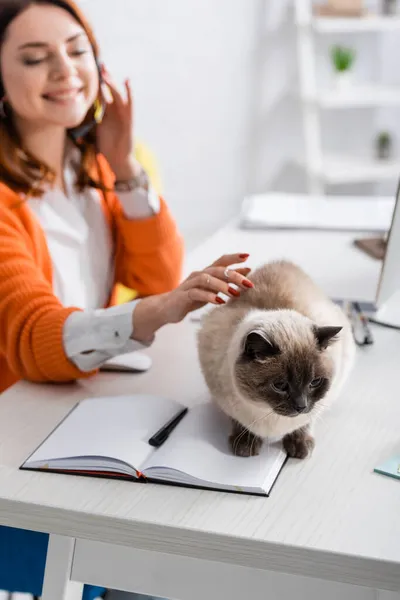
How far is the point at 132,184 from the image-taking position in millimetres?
1563

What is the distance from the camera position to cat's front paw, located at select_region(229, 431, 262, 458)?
0.96 meters

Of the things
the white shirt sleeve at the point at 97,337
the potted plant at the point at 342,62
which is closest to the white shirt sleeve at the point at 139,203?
the white shirt sleeve at the point at 97,337

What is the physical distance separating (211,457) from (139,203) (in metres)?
0.75

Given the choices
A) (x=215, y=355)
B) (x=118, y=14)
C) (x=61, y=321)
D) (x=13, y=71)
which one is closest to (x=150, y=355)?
(x=61, y=321)

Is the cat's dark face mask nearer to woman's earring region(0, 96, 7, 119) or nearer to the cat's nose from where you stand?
the cat's nose

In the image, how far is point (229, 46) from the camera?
13.4 feet

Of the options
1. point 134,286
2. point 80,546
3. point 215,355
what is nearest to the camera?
point 80,546

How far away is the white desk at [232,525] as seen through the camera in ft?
2.62

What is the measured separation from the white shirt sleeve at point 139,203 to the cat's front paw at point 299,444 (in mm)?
727

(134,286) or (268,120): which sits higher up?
(134,286)

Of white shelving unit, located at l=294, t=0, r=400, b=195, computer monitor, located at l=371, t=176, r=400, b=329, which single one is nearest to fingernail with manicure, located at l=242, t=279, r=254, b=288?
computer monitor, located at l=371, t=176, r=400, b=329

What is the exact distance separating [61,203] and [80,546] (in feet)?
2.58

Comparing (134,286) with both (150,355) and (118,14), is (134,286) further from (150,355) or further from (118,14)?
(118,14)

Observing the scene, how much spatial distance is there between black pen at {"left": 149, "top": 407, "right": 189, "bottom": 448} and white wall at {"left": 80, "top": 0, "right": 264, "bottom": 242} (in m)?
2.83
